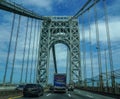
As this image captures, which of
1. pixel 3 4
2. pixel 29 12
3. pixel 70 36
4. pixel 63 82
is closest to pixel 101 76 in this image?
pixel 63 82

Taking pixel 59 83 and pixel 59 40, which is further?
pixel 59 40

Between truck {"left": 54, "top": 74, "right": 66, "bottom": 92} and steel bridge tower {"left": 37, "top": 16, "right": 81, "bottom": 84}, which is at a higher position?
steel bridge tower {"left": 37, "top": 16, "right": 81, "bottom": 84}

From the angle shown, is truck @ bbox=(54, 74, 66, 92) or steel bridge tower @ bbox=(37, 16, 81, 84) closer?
truck @ bbox=(54, 74, 66, 92)

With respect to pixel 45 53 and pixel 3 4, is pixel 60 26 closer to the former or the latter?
pixel 45 53

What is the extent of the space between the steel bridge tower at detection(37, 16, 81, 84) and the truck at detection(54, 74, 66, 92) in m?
33.4

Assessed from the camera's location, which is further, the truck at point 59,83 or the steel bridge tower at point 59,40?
the steel bridge tower at point 59,40

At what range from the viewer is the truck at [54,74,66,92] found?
40.5 meters

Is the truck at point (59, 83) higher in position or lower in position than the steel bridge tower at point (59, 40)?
lower

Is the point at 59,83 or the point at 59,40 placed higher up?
the point at 59,40

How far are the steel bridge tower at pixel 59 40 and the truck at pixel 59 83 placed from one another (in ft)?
110

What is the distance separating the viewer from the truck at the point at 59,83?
40531mm

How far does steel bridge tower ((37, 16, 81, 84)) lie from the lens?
7844cm

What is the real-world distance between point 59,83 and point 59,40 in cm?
4372

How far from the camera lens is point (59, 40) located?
8450 centimetres
